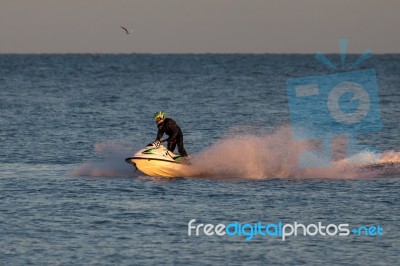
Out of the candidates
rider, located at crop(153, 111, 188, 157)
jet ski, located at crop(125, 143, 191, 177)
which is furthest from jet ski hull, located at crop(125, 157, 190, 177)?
rider, located at crop(153, 111, 188, 157)

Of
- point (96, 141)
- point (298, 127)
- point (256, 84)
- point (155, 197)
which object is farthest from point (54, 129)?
point (256, 84)

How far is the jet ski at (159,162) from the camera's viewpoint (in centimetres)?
2927

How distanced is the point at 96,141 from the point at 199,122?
10920 millimetres

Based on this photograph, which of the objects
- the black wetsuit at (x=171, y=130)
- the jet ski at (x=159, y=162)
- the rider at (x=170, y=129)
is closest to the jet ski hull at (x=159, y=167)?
the jet ski at (x=159, y=162)

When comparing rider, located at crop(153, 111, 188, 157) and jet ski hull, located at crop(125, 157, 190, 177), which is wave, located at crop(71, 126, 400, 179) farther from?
rider, located at crop(153, 111, 188, 157)

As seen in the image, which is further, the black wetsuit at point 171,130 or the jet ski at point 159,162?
the black wetsuit at point 171,130

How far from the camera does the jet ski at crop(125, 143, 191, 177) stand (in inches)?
1152

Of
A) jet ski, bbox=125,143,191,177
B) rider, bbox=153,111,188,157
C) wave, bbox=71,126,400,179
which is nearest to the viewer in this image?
jet ski, bbox=125,143,191,177

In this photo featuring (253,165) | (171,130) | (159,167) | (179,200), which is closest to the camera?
(179,200)

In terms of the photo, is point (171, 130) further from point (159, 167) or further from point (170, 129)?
point (159, 167)

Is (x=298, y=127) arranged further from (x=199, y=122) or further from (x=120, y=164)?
(x=120, y=164)

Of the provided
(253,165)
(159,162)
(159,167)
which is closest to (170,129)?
(159,162)

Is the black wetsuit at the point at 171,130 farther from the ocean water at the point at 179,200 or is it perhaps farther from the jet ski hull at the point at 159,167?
the ocean water at the point at 179,200

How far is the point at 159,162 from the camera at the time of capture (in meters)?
29.5
